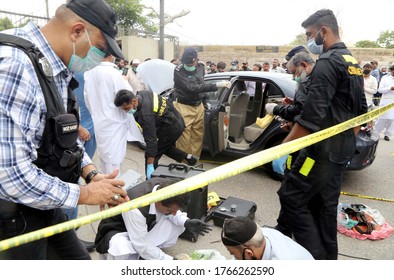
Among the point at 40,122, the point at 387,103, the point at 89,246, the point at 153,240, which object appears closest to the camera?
the point at 40,122

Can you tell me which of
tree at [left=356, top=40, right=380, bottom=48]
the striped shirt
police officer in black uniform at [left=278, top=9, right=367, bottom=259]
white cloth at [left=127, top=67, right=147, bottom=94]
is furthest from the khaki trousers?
tree at [left=356, top=40, right=380, bottom=48]

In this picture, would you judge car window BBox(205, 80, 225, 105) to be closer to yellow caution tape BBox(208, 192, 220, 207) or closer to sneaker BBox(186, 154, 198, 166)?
sneaker BBox(186, 154, 198, 166)

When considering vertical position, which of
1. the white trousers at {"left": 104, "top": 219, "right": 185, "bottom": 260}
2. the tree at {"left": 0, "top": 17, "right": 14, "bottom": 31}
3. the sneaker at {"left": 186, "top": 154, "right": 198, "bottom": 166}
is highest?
the tree at {"left": 0, "top": 17, "right": 14, "bottom": 31}

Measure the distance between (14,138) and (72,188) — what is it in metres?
0.32

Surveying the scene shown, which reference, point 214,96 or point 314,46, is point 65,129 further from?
point 214,96

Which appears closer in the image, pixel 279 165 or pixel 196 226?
pixel 196 226

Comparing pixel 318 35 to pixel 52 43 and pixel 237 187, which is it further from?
pixel 237 187

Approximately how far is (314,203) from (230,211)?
41.2 inches

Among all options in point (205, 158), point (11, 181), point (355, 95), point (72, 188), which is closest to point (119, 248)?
point (72, 188)

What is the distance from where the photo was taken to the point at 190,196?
307cm

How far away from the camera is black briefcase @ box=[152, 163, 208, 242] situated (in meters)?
3.04

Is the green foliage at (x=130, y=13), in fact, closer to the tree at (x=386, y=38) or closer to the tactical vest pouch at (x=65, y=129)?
the tactical vest pouch at (x=65, y=129)

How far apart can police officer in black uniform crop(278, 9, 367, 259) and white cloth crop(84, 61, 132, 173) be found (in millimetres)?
1725

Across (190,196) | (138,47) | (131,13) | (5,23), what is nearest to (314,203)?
(190,196)
